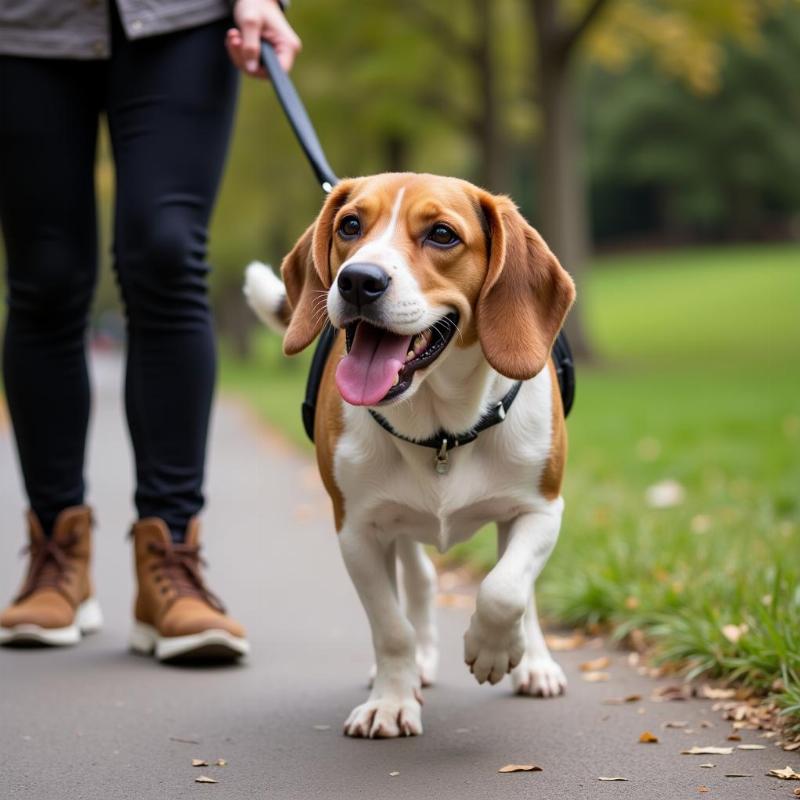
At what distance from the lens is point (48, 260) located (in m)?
3.98

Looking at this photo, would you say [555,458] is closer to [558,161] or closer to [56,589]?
[56,589]

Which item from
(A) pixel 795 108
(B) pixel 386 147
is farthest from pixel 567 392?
(A) pixel 795 108

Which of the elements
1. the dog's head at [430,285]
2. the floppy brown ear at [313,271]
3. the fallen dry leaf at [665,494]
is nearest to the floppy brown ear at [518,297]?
the dog's head at [430,285]

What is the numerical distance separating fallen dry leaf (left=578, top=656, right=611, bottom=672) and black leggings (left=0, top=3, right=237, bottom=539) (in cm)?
126

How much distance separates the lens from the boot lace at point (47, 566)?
4.12 metres

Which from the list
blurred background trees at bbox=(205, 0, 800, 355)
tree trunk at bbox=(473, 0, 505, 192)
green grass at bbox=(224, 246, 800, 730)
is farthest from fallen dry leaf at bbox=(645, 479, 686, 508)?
tree trunk at bbox=(473, 0, 505, 192)

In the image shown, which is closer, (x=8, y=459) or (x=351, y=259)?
(x=351, y=259)

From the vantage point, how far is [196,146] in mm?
3914

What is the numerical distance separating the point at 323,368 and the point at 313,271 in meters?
0.33

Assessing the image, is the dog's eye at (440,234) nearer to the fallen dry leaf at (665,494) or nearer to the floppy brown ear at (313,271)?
the floppy brown ear at (313,271)

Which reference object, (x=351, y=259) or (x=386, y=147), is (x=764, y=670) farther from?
(x=386, y=147)

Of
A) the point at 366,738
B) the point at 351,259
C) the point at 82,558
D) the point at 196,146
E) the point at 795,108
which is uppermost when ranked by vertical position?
the point at 795,108

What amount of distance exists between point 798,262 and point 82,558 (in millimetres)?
41407

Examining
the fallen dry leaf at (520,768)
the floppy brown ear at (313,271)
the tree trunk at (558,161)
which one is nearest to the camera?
the fallen dry leaf at (520,768)
